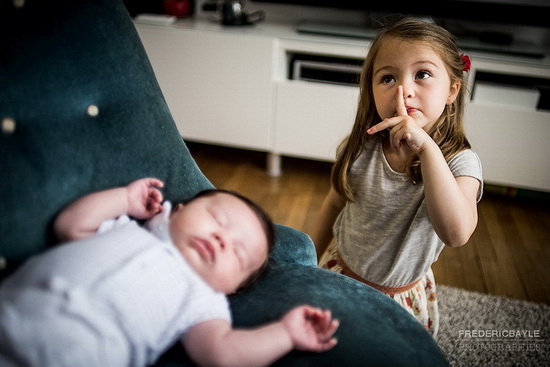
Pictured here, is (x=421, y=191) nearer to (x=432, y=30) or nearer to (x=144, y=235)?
(x=432, y=30)

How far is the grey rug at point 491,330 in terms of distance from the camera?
138 cm

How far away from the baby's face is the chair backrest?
149 millimetres

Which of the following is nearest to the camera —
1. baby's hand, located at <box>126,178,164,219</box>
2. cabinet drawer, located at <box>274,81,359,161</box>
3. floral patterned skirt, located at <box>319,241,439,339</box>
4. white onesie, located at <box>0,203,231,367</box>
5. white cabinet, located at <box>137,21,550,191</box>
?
white onesie, located at <box>0,203,231,367</box>

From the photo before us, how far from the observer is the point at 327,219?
4.52 ft

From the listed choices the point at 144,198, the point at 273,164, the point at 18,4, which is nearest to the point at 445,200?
the point at 144,198

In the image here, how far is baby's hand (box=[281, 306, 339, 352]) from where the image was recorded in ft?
2.46

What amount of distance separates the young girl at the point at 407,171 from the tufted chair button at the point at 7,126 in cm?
65

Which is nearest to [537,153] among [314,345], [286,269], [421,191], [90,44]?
[421,191]

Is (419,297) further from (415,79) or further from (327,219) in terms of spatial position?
(415,79)

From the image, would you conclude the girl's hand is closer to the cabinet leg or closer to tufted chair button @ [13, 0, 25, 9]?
tufted chair button @ [13, 0, 25, 9]

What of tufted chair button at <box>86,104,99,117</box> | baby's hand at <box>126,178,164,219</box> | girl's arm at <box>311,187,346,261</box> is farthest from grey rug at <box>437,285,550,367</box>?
tufted chair button at <box>86,104,99,117</box>

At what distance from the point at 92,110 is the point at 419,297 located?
0.89 m

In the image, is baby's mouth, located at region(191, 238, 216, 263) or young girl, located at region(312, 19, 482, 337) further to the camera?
young girl, located at region(312, 19, 482, 337)

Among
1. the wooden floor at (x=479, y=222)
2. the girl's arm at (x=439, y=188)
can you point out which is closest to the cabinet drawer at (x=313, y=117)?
the wooden floor at (x=479, y=222)
